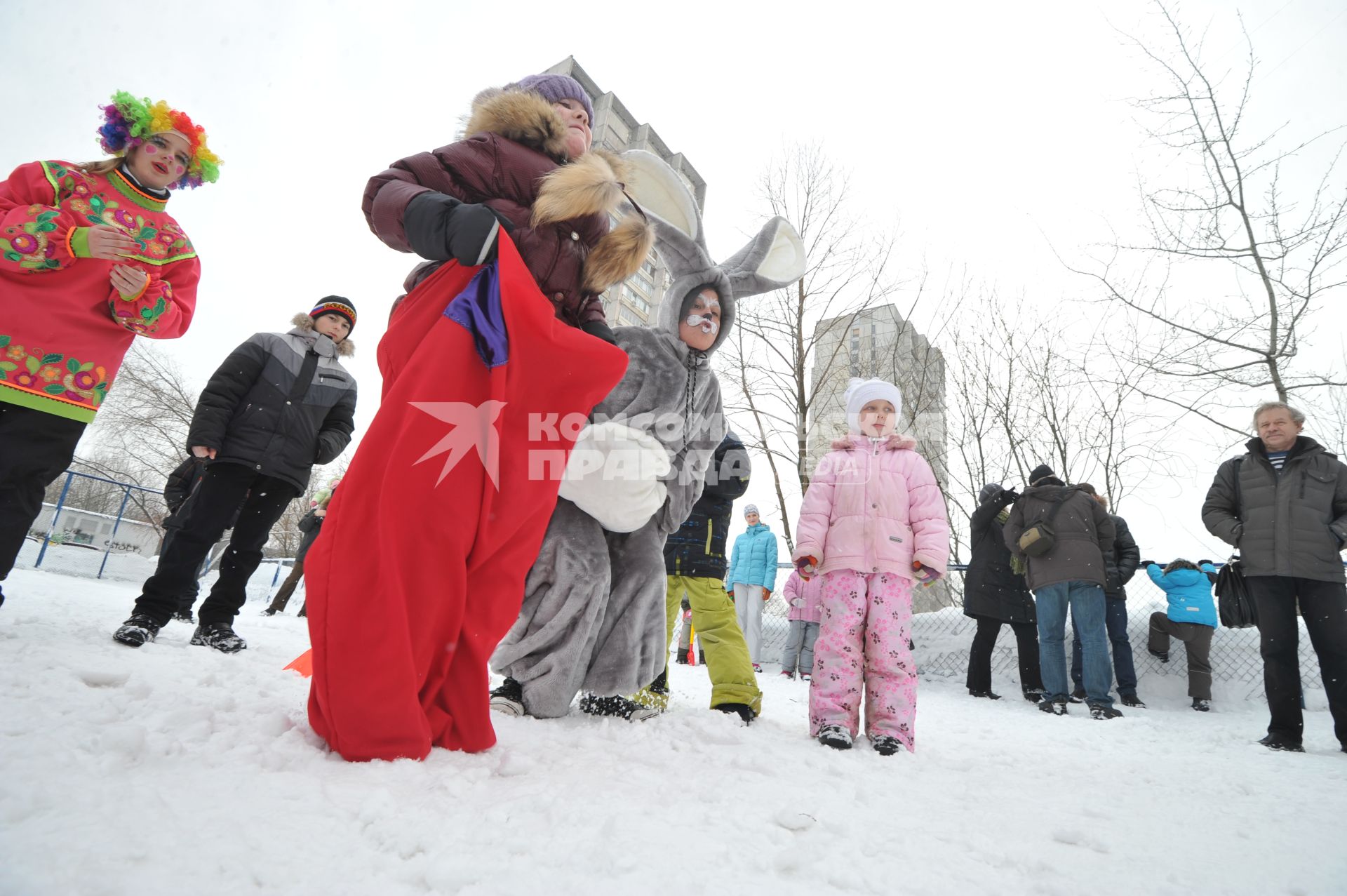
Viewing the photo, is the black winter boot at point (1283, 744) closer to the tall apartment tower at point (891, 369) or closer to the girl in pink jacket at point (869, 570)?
the girl in pink jacket at point (869, 570)

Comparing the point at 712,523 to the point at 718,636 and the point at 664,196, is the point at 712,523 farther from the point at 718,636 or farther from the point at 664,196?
the point at 664,196

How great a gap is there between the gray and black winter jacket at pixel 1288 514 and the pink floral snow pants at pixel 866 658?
8.33ft

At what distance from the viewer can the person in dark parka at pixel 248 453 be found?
9.89ft

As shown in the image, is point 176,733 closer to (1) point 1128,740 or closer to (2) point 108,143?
(2) point 108,143

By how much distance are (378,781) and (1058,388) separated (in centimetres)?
1497

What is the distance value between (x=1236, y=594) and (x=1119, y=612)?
175cm

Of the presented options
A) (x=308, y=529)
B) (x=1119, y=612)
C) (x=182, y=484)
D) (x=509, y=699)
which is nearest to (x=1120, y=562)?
(x=1119, y=612)

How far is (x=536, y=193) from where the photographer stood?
1.93 meters

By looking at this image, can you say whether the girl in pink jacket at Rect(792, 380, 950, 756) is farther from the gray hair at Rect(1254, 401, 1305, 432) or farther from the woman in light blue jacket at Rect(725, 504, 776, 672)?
the woman in light blue jacket at Rect(725, 504, 776, 672)

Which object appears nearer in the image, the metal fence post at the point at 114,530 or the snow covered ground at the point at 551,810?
the snow covered ground at the point at 551,810

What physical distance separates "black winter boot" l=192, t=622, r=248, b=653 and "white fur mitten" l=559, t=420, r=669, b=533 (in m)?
1.94

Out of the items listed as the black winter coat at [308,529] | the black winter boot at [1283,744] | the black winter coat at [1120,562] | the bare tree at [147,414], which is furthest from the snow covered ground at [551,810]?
the bare tree at [147,414]

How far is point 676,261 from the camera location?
3.02m

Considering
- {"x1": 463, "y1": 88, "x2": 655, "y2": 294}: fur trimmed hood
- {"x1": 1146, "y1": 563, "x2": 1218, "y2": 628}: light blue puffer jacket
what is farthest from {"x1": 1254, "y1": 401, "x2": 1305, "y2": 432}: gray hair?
{"x1": 463, "y1": 88, "x2": 655, "y2": 294}: fur trimmed hood
